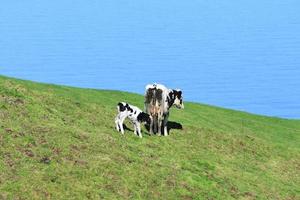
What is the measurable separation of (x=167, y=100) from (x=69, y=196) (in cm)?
1435

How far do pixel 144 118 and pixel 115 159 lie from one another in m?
6.26

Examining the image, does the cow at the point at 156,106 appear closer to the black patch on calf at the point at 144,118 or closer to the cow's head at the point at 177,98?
the black patch on calf at the point at 144,118

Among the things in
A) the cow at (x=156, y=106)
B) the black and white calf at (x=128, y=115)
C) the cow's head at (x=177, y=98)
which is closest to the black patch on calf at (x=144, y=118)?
the black and white calf at (x=128, y=115)

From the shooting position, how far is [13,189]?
24156 millimetres

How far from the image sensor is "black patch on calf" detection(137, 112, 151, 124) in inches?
1355

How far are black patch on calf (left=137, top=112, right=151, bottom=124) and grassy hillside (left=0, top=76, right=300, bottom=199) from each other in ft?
3.11

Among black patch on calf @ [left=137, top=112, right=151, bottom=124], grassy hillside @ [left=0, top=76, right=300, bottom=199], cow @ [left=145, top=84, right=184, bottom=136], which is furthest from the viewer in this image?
cow @ [left=145, top=84, right=184, bottom=136]

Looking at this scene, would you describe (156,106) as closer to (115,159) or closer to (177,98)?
(177,98)

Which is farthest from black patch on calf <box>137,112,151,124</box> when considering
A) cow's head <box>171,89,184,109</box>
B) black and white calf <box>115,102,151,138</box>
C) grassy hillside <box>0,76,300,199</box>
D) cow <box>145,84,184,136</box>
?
cow's head <box>171,89,184,109</box>

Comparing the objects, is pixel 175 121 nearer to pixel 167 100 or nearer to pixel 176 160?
pixel 167 100

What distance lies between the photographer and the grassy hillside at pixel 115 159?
25781mm

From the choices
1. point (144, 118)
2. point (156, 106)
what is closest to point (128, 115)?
point (144, 118)

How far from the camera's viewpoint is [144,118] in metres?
34.8

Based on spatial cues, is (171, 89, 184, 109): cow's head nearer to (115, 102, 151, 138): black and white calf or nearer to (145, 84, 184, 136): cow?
(145, 84, 184, 136): cow
